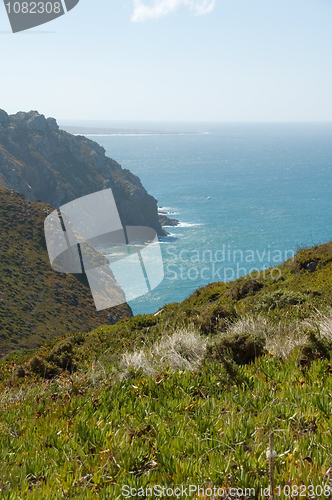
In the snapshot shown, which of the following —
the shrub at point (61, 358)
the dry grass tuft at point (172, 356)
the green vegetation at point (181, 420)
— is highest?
the green vegetation at point (181, 420)

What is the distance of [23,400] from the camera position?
204 inches

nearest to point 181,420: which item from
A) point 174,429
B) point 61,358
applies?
point 174,429

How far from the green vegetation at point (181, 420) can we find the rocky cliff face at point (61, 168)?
12218 centimetres

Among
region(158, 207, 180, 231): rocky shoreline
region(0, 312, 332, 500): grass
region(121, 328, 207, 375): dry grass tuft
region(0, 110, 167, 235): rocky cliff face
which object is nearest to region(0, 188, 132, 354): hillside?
region(121, 328, 207, 375): dry grass tuft

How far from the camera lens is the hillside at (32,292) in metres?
51.2

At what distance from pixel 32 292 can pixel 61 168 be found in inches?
3786

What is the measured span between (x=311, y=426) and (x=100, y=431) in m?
1.73

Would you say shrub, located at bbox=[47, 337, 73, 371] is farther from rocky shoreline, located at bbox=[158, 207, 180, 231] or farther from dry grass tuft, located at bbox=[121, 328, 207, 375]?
rocky shoreline, located at bbox=[158, 207, 180, 231]

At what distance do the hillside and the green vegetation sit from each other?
139ft

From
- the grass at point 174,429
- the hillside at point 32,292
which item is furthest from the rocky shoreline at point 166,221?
the grass at point 174,429

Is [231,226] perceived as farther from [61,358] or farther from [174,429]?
[174,429]

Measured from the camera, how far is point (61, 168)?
147m

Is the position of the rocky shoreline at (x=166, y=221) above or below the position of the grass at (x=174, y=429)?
below

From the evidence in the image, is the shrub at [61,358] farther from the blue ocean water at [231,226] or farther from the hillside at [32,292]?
the blue ocean water at [231,226]
